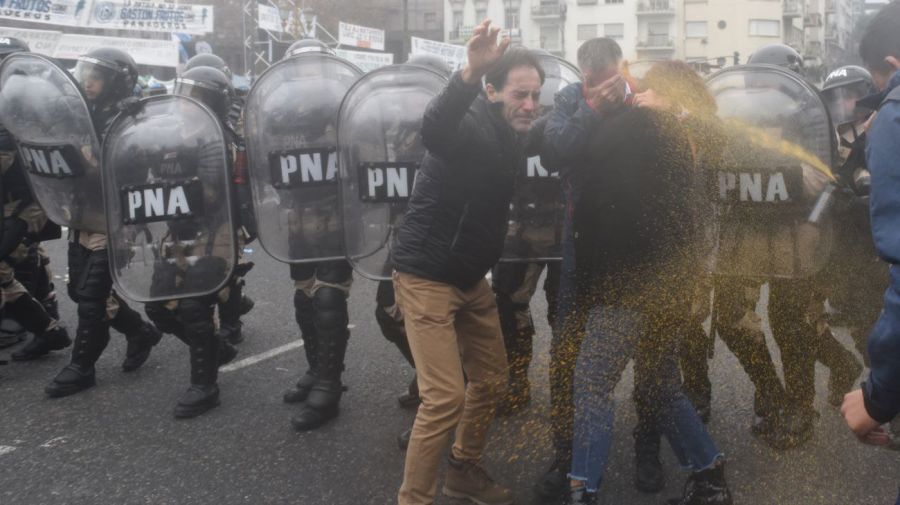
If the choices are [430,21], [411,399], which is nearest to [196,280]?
[411,399]

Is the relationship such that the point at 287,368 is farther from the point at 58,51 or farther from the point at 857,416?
the point at 58,51

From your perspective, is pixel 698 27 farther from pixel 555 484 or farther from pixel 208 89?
pixel 555 484

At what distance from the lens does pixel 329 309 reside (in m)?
3.84

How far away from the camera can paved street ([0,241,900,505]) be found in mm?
3018

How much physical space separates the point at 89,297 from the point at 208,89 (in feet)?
4.25

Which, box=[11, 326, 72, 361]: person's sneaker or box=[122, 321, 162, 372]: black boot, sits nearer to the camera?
box=[122, 321, 162, 372]: black boot

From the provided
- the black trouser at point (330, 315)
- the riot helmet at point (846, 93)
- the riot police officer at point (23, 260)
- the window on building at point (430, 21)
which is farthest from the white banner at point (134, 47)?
the window on building at point (430, 21)

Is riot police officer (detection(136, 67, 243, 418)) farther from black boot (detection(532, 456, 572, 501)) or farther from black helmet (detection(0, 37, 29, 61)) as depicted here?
black helmet (detection(0, 37, 29, 61))

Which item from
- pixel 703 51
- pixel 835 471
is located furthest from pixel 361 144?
pixel 703 51

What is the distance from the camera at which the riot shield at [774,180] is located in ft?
10.5

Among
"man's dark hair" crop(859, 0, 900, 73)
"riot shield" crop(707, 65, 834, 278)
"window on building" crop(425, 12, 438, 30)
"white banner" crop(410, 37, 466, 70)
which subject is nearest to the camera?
"man's dark hair" crop(859, 0, 900, 73)

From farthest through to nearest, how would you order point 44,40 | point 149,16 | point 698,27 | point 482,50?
point 698,27
point 149,16
point 44,40
point 482,50

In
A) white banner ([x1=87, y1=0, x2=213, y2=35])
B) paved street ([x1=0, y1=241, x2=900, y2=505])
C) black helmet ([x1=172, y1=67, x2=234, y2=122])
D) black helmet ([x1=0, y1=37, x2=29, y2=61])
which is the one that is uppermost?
white banner ([x1=87, y1=0, x2=213, y2=35])

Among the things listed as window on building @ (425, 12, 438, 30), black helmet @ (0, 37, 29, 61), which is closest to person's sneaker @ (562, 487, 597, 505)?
black helmet @ (0, 37, 29, 61)
